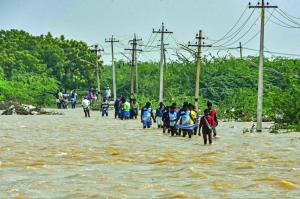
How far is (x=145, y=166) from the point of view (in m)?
18.6

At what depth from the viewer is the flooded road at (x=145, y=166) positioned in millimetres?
14070

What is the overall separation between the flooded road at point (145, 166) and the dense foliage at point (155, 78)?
9.98 m

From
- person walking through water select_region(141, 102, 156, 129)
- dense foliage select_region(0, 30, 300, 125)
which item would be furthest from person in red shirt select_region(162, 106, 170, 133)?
dense foliage select_region(0, 30, 300, 125)

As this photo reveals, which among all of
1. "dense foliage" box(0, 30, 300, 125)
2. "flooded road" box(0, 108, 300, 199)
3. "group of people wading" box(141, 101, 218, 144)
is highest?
"dense foliage" box(0, 30, 300, 125)

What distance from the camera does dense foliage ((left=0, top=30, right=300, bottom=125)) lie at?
47.2 meters

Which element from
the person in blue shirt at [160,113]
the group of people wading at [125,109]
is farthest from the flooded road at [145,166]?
the group of people wading at [125,109]

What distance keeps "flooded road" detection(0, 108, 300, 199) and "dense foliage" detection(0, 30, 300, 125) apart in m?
9.98

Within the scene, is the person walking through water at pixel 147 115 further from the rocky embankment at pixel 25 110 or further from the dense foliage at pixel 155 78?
the rocky embankment at pixel 25 110

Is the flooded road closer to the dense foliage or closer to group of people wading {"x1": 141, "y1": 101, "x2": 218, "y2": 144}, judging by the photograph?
group of people wading {"x1": 141, "y1": 101, "x2": 218, "y2": 144}

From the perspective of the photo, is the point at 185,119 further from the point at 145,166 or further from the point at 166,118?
the point at 145,166

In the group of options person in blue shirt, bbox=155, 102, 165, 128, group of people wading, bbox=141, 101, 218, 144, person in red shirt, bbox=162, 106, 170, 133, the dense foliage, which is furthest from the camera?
the dense foliage

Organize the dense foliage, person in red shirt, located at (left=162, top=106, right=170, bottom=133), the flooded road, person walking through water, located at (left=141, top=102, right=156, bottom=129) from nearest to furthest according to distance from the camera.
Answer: the flooded road
person in red shirt, located at (left=162, top=106, right=170, bottom=133)
person walking through water, located at (left=141, top=102, right=156, bottom=129)
the dense foliage

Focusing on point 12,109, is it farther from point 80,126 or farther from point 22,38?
point 22,38

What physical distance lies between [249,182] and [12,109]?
39806 mm
